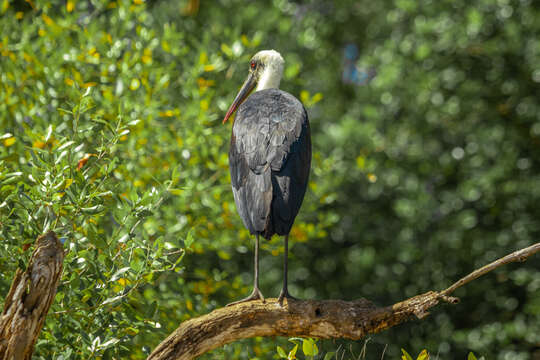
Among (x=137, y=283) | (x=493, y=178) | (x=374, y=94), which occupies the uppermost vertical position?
(x=137, y=283)

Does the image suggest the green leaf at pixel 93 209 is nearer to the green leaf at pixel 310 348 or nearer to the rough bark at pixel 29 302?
the rough bark at pixel 29 302

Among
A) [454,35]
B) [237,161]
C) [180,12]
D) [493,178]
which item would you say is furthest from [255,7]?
[237,161]

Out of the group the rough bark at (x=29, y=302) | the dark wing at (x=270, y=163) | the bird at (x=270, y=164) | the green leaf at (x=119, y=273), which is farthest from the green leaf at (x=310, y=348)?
the rough bark at (x=29, y=302)

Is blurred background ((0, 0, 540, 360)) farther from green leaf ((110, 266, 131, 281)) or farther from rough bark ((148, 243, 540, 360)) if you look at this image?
green leaf ((110, 266, 131, 281))

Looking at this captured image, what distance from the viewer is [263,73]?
4.96 meters

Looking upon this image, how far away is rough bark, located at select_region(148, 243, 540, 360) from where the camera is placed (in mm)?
3012

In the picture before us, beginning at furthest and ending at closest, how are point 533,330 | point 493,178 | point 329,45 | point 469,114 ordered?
point 329,45 → point 469,114 → point 493,178 → point 533,330

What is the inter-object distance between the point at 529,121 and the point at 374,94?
5.42ft

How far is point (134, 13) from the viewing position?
5449mm

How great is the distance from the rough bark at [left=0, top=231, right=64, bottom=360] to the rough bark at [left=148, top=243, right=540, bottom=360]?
1.87 feet

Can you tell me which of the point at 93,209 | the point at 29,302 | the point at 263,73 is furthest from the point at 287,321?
the point at 263,73

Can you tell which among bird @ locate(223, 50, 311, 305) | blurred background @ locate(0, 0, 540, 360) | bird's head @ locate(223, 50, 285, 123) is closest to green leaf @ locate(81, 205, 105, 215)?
bird @ locate(223, 50, 311, 305)

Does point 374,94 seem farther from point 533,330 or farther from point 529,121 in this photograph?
point 533,330

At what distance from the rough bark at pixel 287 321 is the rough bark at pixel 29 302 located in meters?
0.57
